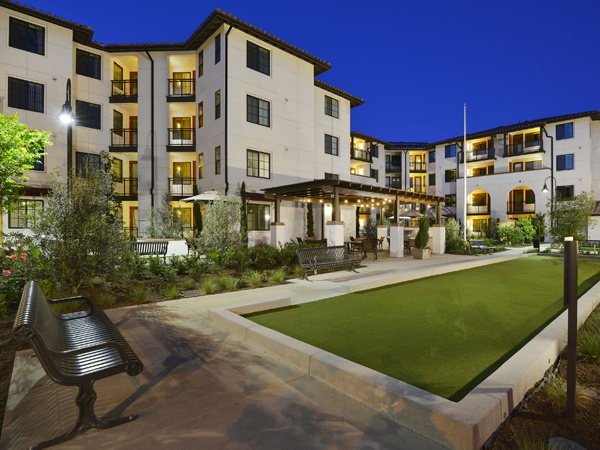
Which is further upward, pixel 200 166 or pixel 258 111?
pixel 258 111

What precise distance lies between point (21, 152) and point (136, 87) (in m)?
13.7

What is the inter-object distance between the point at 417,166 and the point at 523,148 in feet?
49.0

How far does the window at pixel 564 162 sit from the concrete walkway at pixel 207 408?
4141 centimetres

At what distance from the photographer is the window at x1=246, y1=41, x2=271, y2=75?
19688 mm

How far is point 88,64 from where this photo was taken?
2152 centimetres

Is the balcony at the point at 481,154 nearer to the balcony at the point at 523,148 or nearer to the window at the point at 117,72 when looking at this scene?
the balcony at the point at 523,148

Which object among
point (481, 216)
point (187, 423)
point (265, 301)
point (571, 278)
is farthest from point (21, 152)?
point (481, 216)

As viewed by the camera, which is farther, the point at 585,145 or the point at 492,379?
the point at 585,145

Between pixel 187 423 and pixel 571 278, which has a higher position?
pixel 571 278

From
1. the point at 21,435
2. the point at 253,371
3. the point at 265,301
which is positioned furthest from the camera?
the point at 265,301

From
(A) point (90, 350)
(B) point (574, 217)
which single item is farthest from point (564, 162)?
(A) point (90, 350)

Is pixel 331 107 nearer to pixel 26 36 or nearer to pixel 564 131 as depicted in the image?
pixel 26 36

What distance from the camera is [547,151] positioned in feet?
115

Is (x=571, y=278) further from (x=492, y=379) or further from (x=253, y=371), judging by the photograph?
(x=253, y=371)
